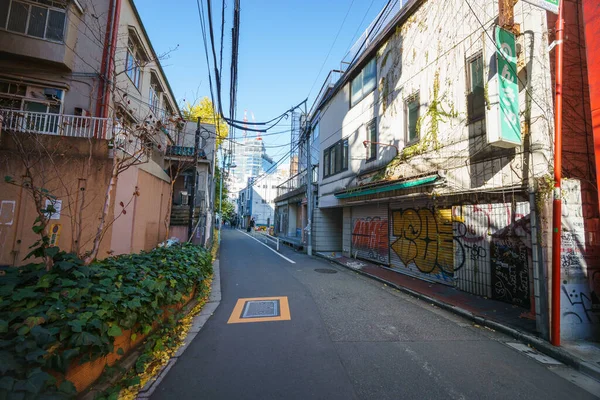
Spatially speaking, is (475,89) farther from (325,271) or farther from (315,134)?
(315,134)

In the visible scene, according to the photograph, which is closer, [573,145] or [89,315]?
[89,315]

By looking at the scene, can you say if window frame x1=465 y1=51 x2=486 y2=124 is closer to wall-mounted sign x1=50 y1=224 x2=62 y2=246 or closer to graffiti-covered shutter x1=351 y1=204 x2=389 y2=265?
graffiti-covered shutter x1=351 y1=204 x2=389 y2=265

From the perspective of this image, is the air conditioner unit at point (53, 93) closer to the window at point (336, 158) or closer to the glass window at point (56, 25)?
the glass window at point (56, 25)

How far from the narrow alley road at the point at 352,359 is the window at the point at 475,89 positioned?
17.1 feet

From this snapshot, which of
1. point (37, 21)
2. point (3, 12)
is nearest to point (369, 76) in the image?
point (37, 21)

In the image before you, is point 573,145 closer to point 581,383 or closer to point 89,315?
point 581,383

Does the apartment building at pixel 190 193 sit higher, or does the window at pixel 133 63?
the window at pixel 133 63

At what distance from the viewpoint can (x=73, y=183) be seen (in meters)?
6.93

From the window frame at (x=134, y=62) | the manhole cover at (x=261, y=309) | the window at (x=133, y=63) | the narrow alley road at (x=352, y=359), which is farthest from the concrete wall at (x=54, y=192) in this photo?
the window at (x=133, y=63)

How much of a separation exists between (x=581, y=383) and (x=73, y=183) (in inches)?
423

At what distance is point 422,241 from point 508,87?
514cm

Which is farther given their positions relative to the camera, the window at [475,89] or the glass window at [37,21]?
the glass window at [37,21]

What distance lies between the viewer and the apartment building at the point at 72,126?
6.82 m

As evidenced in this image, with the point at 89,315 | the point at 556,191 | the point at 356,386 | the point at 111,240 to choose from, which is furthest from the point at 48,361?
the point at 556,191
